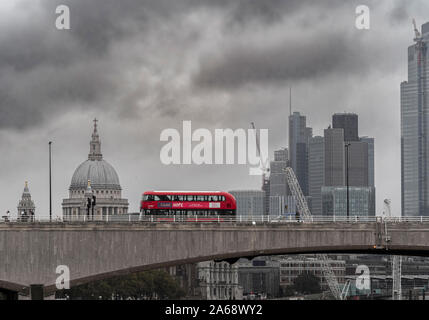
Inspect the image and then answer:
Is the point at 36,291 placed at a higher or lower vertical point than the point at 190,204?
lower

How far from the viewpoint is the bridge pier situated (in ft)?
377

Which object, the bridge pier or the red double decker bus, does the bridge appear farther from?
the red double decker bus

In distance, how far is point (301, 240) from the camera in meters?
122

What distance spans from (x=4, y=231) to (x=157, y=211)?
28.4 meters

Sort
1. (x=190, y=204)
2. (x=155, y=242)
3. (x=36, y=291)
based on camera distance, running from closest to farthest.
A: (x=36, y=291), (x=155, y=242), (x=190, y=204)

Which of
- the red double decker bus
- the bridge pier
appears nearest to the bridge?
the bridge pier

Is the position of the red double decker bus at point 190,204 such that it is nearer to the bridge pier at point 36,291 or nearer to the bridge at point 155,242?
the bridge at point 155,242

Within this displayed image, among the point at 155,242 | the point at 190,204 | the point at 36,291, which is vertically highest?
the point at 190,204

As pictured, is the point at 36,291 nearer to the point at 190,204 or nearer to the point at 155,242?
the point at 155,242

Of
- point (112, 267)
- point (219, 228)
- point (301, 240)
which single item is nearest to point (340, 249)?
point (301, 240)

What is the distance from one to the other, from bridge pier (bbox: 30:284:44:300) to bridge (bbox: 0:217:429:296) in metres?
1.39

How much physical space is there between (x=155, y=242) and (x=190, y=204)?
22.1 metres

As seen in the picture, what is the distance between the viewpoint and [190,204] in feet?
465

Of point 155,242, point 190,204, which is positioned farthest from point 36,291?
point 190,204
